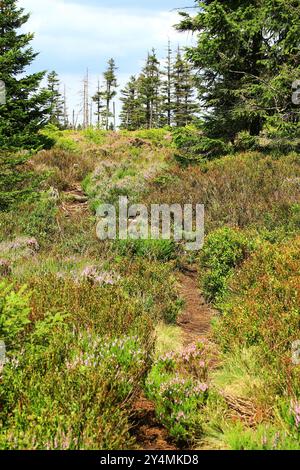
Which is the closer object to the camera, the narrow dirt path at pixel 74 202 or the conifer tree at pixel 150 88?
the narrow dirt path at pixel 74 202

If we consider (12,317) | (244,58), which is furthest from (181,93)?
(12,317)

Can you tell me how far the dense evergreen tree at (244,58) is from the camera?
12930mm

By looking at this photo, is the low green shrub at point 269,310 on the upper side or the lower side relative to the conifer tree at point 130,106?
lower

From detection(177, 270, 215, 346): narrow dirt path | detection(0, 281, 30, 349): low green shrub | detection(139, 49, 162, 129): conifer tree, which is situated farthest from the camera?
detection(139, 49, 162, 129): conifer tree

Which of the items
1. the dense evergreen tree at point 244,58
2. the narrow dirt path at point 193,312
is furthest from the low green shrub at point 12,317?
the dense evergreen tree at point 244,58

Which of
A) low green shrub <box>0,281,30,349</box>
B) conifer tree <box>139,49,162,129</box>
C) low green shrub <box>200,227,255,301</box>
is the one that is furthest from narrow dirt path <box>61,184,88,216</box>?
conifer tree <box>139,49,162,129</box>

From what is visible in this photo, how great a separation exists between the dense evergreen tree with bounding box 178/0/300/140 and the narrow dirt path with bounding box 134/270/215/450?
27.1 ft

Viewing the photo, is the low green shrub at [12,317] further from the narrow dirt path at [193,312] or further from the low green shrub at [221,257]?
the low green shrub at [221,257]

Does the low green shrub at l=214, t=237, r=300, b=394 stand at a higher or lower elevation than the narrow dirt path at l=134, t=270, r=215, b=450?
higher

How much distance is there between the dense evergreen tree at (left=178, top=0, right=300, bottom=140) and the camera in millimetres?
12930

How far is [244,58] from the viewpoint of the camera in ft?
47.2

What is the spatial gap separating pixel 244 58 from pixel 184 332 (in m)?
11.9

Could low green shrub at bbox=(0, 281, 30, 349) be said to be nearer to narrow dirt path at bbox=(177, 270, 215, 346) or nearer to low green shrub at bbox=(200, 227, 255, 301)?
narrow dirt path at bbox=(177, 270, 215, 346)

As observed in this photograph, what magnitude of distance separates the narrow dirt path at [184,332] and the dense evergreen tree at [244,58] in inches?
325
